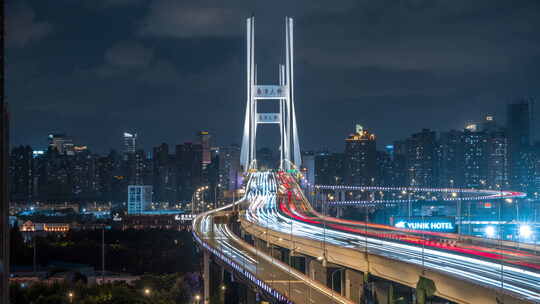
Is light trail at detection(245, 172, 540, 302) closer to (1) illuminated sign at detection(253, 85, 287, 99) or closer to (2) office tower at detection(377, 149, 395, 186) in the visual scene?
(1) illuminated sign at detection(253, 85, 287, 99)

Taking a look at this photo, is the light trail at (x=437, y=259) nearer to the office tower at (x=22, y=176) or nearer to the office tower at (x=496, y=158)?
the office tower at (x=496, y=158)

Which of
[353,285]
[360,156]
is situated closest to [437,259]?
[353,285]

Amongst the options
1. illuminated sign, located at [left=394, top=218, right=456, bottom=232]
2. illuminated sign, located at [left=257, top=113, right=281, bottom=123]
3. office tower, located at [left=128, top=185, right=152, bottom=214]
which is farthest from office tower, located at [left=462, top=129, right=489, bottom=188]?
office tower, located at [left=128, top=185, right=152, bottom=214]

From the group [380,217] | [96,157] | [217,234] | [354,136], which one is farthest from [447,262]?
[96,157]

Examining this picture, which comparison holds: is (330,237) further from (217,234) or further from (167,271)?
(167,271)

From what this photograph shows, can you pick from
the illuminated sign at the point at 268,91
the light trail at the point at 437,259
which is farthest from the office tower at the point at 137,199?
the light trail at the point at 437,259

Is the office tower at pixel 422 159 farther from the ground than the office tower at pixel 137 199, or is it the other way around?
the office tower at pixel 422 159

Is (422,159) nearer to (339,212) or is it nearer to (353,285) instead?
(339,212)
